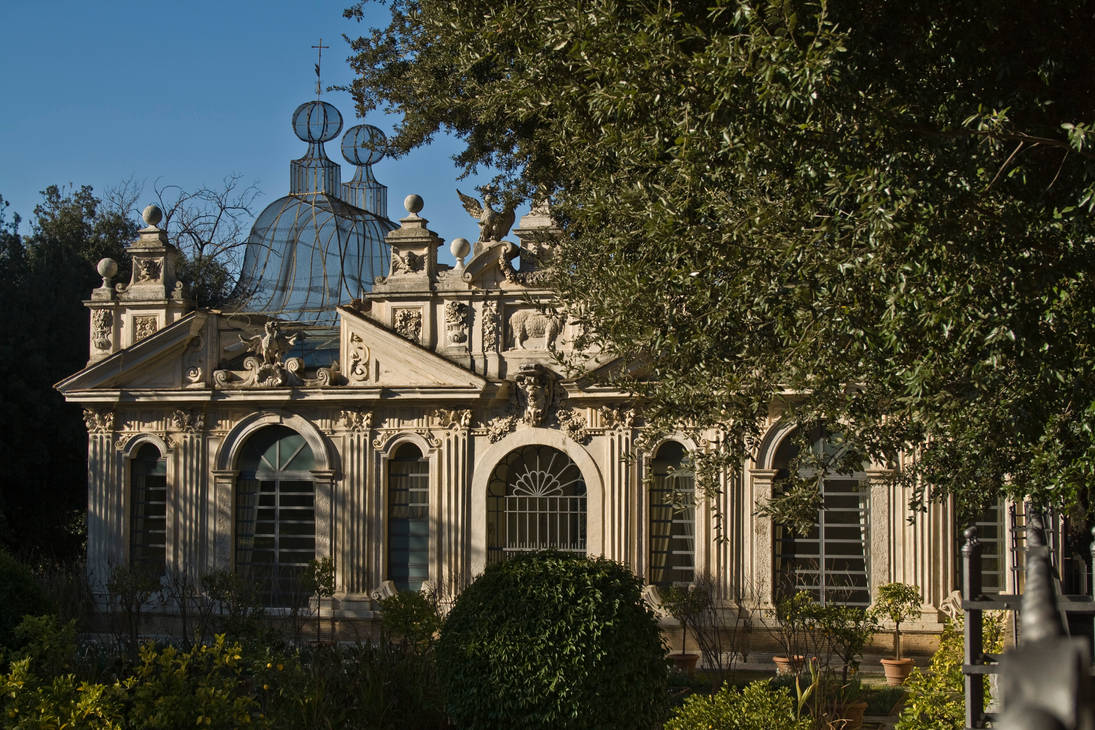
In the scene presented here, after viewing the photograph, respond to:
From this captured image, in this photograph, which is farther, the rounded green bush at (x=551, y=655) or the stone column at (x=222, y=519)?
the stone column at (x=222, y=519)

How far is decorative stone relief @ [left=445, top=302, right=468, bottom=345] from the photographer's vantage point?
19.8 metres

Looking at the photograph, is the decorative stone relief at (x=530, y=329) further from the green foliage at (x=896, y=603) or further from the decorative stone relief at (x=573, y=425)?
the green foliage at (x=896, y=603)

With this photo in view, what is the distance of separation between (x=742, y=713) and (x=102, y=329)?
1578 cm

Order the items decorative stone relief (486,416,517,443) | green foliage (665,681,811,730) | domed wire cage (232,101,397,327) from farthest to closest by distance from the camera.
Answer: domed wire cage (232,101,397,327) < decorative stone relief (486,416,517,443) < green foliage (665,681,811,730)

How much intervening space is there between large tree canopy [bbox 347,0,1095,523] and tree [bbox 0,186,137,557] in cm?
2146

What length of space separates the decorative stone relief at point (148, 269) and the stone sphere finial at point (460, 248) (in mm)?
5544

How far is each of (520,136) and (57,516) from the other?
18.5 m

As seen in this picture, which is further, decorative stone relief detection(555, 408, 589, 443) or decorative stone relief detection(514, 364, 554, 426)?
decorative stone relief detection(555, 408, 589, 443)

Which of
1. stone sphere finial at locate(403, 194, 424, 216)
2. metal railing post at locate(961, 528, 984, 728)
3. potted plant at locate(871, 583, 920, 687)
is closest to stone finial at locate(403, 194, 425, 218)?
stone sphere finial at locate(403, 194, 424, 216)

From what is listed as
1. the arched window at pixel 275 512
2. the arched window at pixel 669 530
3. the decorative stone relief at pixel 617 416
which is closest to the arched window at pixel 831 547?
the arched window at pixel 669 530

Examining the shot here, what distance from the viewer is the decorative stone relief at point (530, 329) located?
19531 mm

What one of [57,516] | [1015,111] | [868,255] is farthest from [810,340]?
[57,516]

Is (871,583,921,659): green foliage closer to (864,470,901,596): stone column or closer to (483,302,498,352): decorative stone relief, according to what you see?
(864,470,901,596): stone column

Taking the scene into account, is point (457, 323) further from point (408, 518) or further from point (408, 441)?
point (408, 518)
